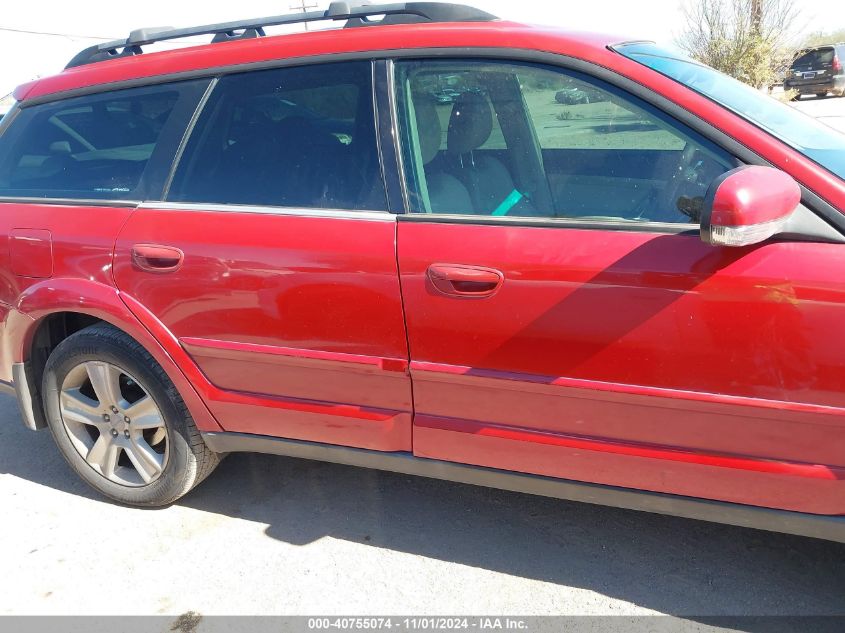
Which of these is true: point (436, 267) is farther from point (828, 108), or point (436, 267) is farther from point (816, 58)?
point (816, 58)

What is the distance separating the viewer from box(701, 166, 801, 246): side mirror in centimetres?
167

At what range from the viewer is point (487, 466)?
2314mm

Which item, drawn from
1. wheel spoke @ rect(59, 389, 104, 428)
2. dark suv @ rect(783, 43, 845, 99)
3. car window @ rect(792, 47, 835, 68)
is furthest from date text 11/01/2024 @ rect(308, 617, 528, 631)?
car window @ rect(792, 47, 835, 68)

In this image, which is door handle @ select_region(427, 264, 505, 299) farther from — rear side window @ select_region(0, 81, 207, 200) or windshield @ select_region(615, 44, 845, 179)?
rear side window @ select_region(0, 81, 207, 200)

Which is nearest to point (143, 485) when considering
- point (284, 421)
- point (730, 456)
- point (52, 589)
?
point (52, 589)

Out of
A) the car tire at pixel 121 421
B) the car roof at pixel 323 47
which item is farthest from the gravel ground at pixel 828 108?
the car tire at pixel 121 421

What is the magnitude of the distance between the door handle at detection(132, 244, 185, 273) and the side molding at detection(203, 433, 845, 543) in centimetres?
67

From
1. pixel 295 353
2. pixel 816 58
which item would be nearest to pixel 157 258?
pixel 295 353

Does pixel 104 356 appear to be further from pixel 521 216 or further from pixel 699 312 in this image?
pixel 699 312

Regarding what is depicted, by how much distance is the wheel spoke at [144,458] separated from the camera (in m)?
2.85

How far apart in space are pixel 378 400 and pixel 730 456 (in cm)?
110

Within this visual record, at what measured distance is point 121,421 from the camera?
2857 mm

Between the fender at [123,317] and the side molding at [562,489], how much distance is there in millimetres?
171

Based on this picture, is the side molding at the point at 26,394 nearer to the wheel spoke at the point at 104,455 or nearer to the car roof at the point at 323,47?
the wheel spoke at the point at 104,455
